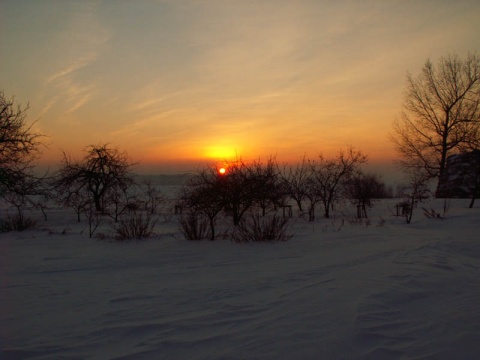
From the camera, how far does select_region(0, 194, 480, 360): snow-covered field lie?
2.91m

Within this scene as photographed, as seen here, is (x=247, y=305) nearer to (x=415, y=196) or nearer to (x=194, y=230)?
(x=194, y=230)


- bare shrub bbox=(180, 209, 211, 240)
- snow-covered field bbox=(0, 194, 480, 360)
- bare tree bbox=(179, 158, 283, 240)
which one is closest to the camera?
snow-covered field bbox=(0, 194, 480, 360)

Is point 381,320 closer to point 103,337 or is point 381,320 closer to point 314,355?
point 314,355

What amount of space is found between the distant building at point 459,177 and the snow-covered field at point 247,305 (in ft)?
51.9

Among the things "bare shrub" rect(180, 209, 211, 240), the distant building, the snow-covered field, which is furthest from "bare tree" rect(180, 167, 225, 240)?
the distant building

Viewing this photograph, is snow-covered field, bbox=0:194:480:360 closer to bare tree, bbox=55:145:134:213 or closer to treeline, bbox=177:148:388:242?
treeline, bbox=177:148:388:242

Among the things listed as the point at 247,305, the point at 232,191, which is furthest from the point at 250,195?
the point at 247,305

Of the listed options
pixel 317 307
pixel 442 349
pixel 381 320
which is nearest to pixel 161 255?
pixel 317 307

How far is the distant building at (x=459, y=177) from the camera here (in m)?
20.0

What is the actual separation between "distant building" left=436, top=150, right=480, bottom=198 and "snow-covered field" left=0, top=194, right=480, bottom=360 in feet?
51.9

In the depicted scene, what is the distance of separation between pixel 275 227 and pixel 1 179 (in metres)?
13.5

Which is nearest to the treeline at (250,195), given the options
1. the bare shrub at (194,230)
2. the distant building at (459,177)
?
the bare shrub at (194,230)

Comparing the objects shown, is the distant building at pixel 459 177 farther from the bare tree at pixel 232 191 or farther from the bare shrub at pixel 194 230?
the bare shrub at pixel 194 230

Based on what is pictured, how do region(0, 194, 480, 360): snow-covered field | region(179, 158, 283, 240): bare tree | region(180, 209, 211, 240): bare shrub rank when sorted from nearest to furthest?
region(0, 194, 480, 360): snow-covered field
region(180, 209, 211, 240): bare shrub
region(179, 158, 283, 240): bare tree
